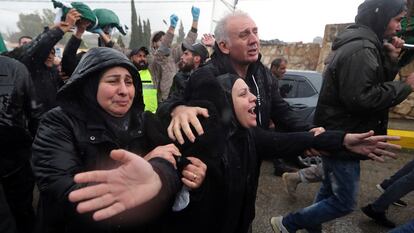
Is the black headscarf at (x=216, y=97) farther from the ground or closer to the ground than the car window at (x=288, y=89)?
farther from the ground

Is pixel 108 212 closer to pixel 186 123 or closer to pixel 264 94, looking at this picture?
pixel 186 123

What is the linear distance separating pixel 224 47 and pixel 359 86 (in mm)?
984

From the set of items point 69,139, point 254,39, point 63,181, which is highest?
point 254,39

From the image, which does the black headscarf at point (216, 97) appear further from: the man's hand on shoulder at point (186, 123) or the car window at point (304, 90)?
the car window at point (304, 90)

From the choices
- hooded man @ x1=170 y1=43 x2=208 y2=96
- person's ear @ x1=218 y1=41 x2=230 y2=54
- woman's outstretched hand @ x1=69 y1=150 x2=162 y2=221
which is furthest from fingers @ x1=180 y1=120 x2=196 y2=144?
hooded man @ x1=170 y1=43 x2=208 y2=96

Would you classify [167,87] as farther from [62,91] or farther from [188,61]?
[62,91]

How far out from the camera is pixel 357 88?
2023 mm

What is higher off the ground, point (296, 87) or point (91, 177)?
point (91, 177)

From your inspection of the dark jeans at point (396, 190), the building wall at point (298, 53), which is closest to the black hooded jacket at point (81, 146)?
the dark jeans at point (396, 190)

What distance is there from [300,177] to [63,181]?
2718 mm

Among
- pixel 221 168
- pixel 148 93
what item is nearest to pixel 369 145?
pixel 221 168

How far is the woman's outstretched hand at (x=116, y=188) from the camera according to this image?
0.88 metres

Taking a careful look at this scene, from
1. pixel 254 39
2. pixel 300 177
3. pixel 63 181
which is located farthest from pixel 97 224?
pixel 300 177

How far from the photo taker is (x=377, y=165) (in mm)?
4945
